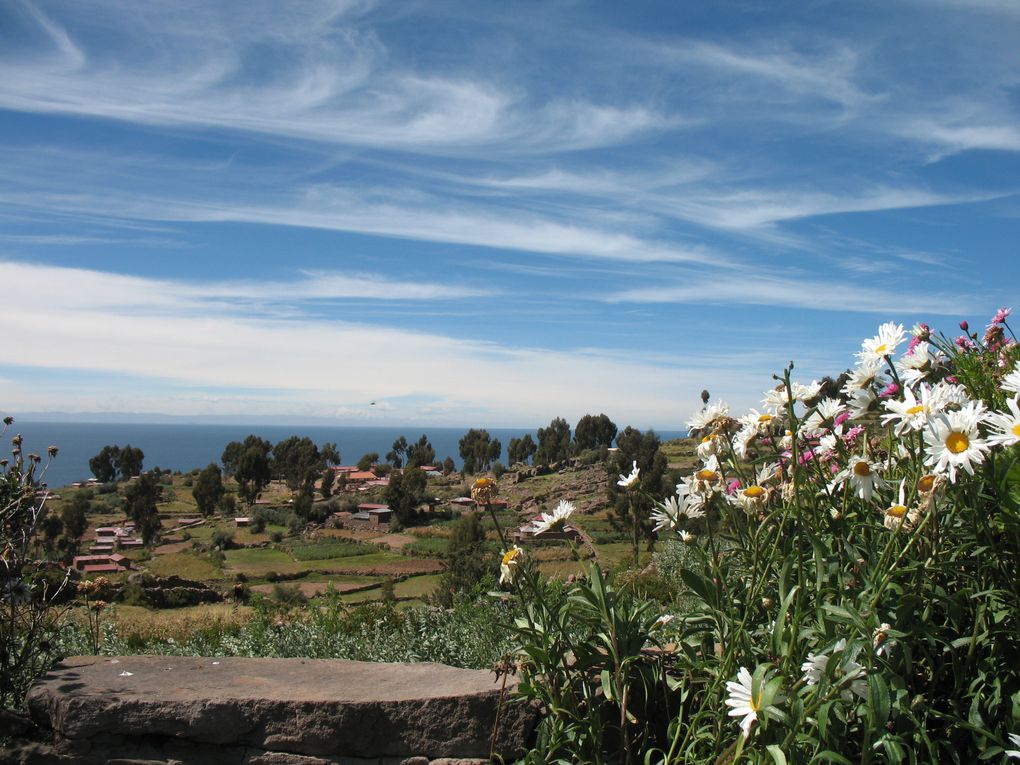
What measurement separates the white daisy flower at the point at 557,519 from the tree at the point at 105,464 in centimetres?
8780

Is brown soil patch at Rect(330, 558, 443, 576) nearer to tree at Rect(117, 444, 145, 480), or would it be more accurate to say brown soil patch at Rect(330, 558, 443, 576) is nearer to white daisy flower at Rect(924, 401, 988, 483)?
white daisy flower at Rect(924, 401, 988, 483)

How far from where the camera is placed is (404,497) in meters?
60.3

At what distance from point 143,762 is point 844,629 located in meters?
2.86

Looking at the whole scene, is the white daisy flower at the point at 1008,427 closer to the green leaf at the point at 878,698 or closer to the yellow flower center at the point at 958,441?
the yellow flower center at the point at 958,441

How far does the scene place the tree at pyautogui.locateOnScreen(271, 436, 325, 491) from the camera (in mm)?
79000

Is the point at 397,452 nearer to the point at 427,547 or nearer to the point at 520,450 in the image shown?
the point at 520,450

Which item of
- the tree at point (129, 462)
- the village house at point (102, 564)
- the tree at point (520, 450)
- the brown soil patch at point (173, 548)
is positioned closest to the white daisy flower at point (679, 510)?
the village house at point (102, 564)

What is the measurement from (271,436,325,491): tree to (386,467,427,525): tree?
18.3 metres

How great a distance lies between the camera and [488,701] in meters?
3.06

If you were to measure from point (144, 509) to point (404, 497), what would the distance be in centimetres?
1902

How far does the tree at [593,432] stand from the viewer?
76188 millimetres

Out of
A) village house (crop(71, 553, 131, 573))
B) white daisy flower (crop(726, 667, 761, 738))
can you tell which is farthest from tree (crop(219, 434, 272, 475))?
white daisy flower (crop(726, 667, 761, 738))

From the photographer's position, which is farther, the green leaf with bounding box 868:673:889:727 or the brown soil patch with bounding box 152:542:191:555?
the brown soil patch with bounding box 152:542:191:555

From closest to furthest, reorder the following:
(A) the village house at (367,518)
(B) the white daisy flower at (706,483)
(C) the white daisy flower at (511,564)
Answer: (C) the white daisy flower at (511,564)
(B) the white daisy flower at (706,483)
(A) the village house at (367,518)
